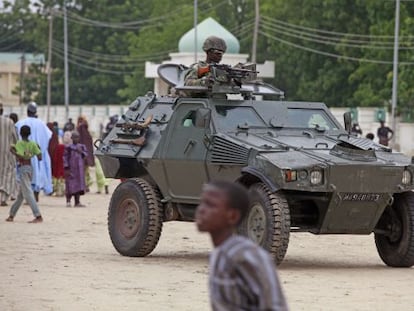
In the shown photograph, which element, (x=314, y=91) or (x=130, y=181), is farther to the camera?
(x=314, y=91)

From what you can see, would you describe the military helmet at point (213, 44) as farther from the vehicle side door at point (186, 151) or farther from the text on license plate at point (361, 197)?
the text on license plate at point (361, 197)

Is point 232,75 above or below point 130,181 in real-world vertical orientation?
above

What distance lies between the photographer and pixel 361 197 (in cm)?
1471

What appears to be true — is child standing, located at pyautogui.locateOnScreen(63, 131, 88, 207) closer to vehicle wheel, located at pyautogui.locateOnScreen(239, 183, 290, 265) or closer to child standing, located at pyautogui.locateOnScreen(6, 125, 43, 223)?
child standing, located at pyautogui.locateOnScreen(6, 125, 43, 223)

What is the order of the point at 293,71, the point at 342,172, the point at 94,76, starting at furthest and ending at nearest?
1. the point at 94,76
2. the point at 293,71
3. the point at 342,172

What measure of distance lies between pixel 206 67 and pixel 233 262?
990 centimetres

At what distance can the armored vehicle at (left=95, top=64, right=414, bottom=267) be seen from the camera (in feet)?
47.5

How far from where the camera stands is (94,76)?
319 feet

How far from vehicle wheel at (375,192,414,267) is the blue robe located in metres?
9.71

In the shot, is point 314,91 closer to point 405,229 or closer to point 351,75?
point 351,75

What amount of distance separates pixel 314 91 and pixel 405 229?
184 ft

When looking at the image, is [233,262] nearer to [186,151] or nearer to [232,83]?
[186,151]

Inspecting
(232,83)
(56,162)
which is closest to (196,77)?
(232,83)

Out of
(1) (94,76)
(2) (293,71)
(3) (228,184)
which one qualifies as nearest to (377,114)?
(2) (293,71)
